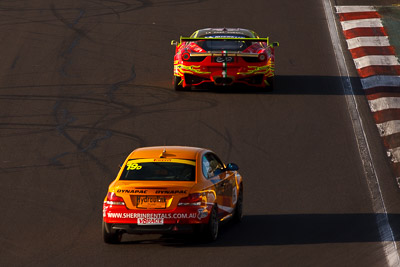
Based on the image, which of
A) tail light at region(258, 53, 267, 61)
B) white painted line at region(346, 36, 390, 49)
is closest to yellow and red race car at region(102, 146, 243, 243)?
tail light at region(258, 53, 267, 61)

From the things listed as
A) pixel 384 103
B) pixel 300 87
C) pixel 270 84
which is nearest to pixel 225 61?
pixel 270 84

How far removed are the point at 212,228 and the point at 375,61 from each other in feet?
42.2

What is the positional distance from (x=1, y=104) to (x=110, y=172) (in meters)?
5.26

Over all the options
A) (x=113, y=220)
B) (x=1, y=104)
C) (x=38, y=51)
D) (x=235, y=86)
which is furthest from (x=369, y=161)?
(x=38, y=51)

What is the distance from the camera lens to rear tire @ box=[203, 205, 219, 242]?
11.0 metres

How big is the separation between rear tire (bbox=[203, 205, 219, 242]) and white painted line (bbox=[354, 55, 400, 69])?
12.2 m

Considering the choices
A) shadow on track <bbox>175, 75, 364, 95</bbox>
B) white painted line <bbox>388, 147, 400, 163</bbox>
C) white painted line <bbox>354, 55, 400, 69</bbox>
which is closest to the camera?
white painted line <bbox>388, 147, 400, 163</bbox>

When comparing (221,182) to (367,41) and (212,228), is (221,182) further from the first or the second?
(367,41)

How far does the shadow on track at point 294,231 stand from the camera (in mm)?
11406

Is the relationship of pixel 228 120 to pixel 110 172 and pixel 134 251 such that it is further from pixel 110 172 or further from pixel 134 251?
pixel 134 251

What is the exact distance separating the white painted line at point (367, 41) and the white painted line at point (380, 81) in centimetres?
272

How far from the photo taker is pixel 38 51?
79.3 feet

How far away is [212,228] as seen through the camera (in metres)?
11.1

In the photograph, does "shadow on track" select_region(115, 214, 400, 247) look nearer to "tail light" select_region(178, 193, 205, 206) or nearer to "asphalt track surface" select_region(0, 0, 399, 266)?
"asphalt track surface" select_region(0, 0, 399, 266)
